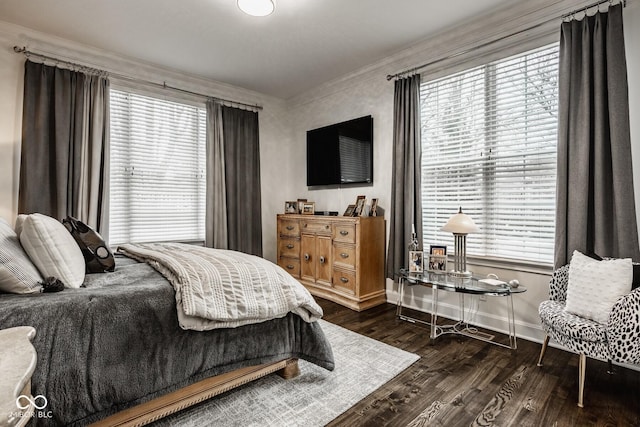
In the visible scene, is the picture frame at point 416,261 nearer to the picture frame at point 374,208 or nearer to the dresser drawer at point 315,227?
the picture frame at point 374,208

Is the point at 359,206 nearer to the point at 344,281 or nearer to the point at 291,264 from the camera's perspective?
the point at 344,281

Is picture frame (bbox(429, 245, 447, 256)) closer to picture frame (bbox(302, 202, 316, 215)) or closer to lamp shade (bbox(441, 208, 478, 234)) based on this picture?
lamp shade (bbox(441, 208, 478, 234))

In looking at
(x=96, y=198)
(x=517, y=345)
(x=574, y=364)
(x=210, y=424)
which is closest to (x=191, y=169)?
(x=96, y=198)

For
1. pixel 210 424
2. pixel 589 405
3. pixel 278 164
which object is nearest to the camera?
pixel 210 424

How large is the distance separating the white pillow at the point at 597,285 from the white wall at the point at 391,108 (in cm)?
60

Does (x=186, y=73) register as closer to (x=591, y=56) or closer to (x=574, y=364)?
(x=591, y=56)

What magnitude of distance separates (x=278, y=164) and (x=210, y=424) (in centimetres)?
391

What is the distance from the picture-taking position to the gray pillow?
4.87ft

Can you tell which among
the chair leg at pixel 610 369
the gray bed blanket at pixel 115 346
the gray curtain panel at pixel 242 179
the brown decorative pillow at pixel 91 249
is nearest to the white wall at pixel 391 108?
the chair leg at pixel 610 369

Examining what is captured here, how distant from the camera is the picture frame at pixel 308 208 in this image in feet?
14.7


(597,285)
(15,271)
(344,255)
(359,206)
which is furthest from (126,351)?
(359,206)

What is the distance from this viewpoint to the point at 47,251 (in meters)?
1.67

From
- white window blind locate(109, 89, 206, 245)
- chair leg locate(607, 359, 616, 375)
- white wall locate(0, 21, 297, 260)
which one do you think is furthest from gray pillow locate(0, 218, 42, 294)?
chair leg locate(607, 359, 616, 375)

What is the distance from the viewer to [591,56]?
7.69 feet
